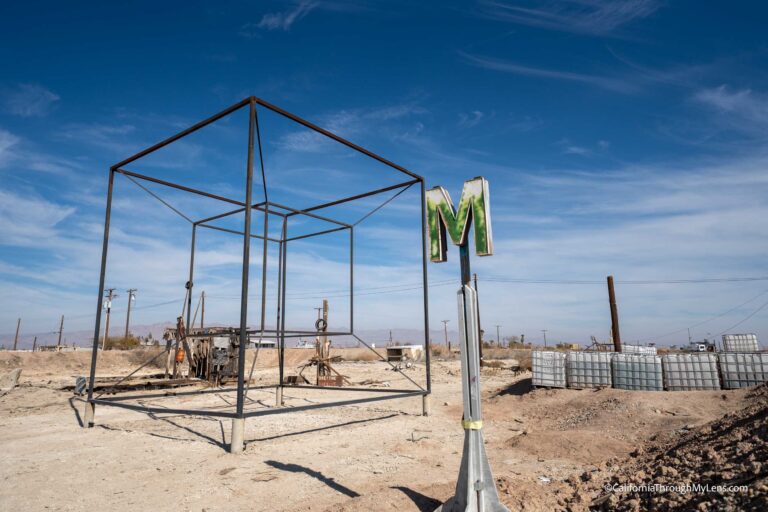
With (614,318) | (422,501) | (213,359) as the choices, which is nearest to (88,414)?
(422,501)

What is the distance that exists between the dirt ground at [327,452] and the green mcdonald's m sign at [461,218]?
8.75 feet

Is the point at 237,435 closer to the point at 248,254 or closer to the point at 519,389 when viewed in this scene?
the point at 248,254

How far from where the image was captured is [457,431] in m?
9.05

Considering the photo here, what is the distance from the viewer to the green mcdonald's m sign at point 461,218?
175 inches

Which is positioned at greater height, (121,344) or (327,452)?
(121,344)

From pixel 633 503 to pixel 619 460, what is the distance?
2524 millimetres

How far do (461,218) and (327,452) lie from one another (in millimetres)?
4882

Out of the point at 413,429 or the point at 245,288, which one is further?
the point at 413,429

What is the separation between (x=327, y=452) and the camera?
23.8 ft

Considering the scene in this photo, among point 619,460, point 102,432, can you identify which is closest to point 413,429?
point 619,460

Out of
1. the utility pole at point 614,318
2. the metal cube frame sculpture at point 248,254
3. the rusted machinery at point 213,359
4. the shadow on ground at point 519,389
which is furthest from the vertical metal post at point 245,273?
the utility pole at point 614,318

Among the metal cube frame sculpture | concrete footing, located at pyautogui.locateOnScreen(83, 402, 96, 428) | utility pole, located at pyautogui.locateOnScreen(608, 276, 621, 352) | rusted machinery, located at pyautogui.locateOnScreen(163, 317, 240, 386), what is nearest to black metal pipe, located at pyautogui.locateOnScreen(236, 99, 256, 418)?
the metal cube frame sculpture

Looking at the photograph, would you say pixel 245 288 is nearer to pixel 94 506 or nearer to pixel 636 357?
pixel 94 506

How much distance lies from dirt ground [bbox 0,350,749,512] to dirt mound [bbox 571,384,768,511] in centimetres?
24
